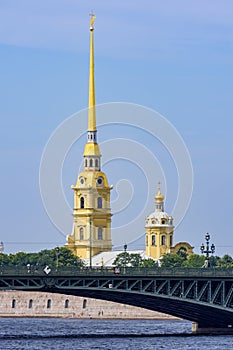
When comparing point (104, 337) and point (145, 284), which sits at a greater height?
point (145, 284)

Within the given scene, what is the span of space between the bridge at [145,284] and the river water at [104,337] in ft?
10.2

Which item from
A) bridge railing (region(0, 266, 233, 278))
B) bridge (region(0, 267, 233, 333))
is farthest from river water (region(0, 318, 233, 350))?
bridge railing (region(0, 266, 233, 278))

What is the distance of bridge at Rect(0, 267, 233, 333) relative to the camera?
128 meters

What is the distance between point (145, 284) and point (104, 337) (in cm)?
762

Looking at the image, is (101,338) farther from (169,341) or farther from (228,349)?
(228,349)

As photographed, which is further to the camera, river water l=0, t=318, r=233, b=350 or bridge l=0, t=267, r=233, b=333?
bridge l=0, t=267, r=233, b=333

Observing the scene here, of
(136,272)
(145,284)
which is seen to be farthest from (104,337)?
(136,272)

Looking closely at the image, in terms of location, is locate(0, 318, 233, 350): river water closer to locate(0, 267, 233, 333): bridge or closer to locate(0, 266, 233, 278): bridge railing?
locate(0, 267, 233, 333): bridge

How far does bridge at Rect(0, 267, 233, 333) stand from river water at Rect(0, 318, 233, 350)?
10.2 ft

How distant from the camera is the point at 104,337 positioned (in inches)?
5349

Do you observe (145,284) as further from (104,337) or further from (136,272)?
(104,337)

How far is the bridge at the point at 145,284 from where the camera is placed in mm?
128250

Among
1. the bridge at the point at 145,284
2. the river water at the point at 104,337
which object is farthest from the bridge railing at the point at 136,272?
the river water at the point at 104,337

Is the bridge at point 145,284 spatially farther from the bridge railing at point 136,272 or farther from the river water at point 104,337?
the river water at point 104,337
